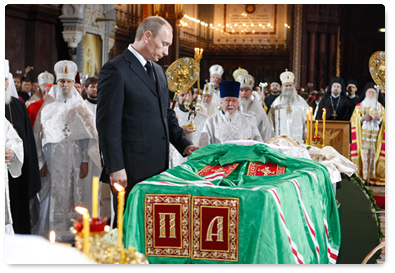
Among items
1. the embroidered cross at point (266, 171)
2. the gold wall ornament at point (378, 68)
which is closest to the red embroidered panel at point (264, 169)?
the embroidered cross at point (266, 171)

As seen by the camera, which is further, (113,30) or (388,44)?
(113,30)

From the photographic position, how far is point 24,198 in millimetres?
5273

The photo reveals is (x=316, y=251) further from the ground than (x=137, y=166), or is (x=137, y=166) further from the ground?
(x=137, y=166)

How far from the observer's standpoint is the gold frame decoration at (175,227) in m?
3.46

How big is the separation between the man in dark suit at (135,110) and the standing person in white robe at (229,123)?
2205mm

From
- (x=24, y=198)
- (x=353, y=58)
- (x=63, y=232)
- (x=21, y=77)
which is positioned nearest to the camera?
(x=24, y=198)

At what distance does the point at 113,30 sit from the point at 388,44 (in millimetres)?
10912

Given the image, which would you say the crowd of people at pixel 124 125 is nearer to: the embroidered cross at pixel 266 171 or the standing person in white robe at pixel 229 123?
the standing person in white robe at pixel 229 123

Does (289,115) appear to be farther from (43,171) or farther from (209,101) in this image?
(43,171)

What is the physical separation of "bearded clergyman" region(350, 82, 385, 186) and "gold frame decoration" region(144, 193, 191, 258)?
7.15 m

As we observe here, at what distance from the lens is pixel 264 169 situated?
13.6ft

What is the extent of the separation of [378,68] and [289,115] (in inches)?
181
